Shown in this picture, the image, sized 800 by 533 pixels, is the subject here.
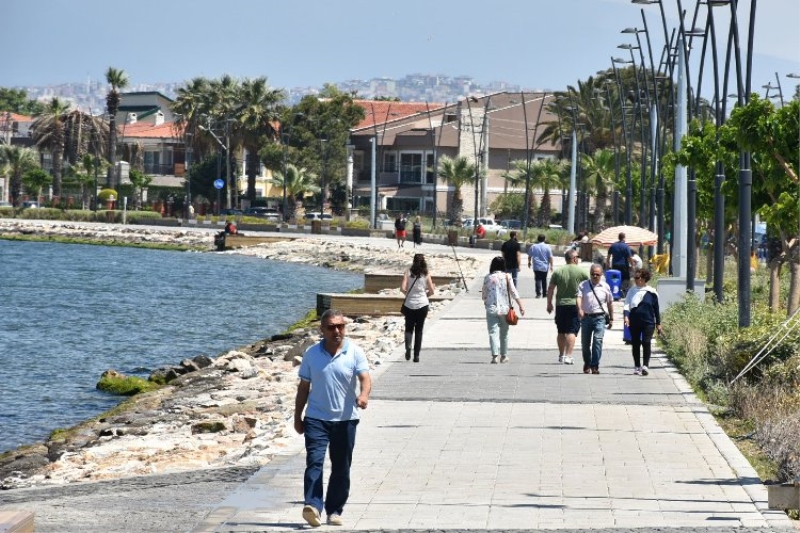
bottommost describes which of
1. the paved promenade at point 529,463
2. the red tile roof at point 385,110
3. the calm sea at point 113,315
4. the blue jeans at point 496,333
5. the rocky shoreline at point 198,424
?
the calm sea at point 113,315

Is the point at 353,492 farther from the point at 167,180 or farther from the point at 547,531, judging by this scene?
the point at 167,180

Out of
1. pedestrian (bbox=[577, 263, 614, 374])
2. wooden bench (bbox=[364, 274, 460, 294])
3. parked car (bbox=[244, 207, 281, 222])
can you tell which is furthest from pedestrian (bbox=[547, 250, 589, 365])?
parked car (bbox=[244, 207, 281, 222])

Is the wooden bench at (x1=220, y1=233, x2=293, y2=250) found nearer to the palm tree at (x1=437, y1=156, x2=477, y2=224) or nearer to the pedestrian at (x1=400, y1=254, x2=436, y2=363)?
the palm tree at (x1=437, y1=156, x2=477, y2=224)

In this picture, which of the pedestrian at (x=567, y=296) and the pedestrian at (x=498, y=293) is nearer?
the pedestrian at (x=567, y=296)

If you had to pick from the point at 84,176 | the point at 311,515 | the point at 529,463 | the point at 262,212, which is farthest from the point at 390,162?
the point at 311,515

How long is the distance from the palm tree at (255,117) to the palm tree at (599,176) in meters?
31.0

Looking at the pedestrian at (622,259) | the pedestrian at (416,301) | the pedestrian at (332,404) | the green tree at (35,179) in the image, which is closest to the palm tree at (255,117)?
the green tree at (35,179)

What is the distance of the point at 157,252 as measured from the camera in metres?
89.6

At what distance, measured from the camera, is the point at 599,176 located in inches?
3371

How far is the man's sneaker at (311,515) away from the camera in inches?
391

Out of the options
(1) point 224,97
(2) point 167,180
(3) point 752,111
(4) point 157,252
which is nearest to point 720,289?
(3) point 752,111

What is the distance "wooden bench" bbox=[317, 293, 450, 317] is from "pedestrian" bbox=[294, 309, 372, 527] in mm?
25660

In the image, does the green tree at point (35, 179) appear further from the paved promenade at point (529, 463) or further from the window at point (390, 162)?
the paved promenade at point (529, 463)

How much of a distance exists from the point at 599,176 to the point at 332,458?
76450 mm
